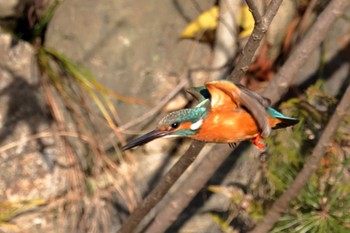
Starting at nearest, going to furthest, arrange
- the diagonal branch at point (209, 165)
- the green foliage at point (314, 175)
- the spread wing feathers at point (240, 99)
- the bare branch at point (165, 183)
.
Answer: the spread wing feathers at point (240, 99)
the bare branch at point (165, 183)
the diagonal branch at point (209, 165)
the green foliage at point (314, 175)

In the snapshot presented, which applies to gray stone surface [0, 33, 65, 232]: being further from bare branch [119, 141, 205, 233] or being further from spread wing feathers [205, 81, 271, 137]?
spread wing feathers [205, 81, 271, 137]

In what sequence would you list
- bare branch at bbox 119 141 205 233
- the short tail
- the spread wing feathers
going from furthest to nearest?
1. bare branch at bbox 119 141 205 233
2. the short tail
3. the spread wing feathers

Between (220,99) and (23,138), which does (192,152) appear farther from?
(23,138)

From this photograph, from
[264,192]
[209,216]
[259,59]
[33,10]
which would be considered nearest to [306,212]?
[264,192]

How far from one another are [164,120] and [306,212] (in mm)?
1168

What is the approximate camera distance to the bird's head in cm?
131

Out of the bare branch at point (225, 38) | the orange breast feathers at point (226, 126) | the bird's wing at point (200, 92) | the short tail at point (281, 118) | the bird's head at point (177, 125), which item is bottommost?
the bare branch at point (225, 38)

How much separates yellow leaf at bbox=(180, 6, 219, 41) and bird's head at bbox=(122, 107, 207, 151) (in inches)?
52.9

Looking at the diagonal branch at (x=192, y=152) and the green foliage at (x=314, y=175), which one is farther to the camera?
the green foliage at (x=314, y=175)

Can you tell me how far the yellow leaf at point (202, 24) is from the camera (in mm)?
2650

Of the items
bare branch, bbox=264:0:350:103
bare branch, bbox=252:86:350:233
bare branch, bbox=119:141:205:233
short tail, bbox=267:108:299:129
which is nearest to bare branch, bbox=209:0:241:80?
bare branch, bbox=264:0:350:103

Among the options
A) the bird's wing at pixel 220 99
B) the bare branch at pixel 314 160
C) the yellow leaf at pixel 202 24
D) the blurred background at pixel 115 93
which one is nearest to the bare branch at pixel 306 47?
the bare branch at pixel 314 160

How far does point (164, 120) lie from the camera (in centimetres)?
131

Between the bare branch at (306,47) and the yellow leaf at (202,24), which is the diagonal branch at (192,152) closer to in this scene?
the bare branch at (306,47)
